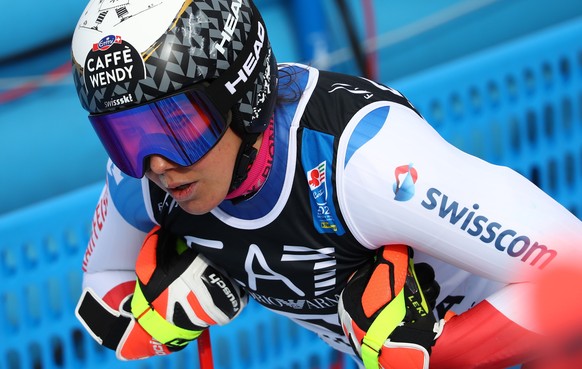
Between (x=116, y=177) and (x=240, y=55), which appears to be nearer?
(x=240, y=55)

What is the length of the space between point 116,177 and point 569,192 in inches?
66.3

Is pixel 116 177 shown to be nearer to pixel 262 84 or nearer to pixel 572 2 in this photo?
pixel 262 84

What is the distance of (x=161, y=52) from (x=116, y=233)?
1.66ft

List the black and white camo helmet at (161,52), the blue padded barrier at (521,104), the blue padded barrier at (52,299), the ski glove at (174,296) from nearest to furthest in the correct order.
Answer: the black and white camo helmet at (161,52) < the ski glove at (174,296) < the blue padded barrier at (52,299) < the blue padded barrier at (521,104)

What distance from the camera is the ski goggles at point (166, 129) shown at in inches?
53.3

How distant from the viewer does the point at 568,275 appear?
0.91m

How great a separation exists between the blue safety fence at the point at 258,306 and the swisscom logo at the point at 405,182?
3.80ft

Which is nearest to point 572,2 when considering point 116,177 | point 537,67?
point 537,67

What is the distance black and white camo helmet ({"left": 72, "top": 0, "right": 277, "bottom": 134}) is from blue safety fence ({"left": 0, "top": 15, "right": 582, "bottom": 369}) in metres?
1.02

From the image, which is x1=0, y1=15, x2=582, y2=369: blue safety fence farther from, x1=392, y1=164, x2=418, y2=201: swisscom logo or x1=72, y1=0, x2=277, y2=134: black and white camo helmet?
x1=392, y1=164, x2=418, y2=201: swisscom logo

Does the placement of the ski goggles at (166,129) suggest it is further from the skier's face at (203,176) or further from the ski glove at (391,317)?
the ski glove at (391,317)

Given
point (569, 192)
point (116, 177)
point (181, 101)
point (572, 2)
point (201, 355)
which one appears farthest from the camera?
point (572, 2)

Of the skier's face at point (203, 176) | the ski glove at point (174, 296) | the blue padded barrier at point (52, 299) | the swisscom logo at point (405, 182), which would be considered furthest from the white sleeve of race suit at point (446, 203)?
the blue padded barrier at point (52, 299)

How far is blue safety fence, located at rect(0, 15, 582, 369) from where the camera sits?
7.73 ft
